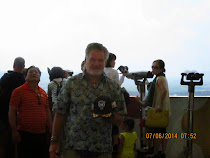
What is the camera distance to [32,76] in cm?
271

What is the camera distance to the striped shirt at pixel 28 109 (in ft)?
8.56

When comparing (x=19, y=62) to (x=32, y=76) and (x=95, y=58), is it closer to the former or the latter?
(x=32, y=76)

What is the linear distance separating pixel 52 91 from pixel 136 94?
1.21m

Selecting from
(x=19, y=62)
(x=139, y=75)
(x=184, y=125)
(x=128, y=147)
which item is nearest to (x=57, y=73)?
(x=19, y=62)

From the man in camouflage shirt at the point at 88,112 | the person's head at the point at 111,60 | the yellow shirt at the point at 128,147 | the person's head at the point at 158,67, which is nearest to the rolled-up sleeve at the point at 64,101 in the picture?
the man in camouflage shirt at the point at 88,112

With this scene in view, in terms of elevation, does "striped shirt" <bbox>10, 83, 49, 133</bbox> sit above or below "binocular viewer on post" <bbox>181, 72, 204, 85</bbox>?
below

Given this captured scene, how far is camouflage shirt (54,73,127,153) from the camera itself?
1605 mm

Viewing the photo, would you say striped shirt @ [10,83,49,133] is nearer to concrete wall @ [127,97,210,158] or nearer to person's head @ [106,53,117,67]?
A: person's head @ [106,53,117,67]

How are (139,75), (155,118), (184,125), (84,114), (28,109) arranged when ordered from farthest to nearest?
(184,125) < (139,75) < (155,118) < (28,109) < (84,114)

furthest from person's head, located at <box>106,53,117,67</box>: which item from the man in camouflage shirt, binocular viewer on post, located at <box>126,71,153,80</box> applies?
the man in camouflage shirt

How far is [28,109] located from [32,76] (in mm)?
335

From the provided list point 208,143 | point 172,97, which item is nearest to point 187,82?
point 172,97

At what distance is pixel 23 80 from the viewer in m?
3.02

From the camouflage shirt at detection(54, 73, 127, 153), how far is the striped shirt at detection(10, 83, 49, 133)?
105cm
